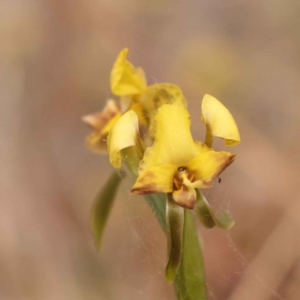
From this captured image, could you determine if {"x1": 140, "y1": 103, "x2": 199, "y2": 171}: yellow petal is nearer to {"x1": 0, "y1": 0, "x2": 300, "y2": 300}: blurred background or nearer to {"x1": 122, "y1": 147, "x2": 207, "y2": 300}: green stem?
{"x1": 122, "y1": 147, "x2": 207, "y2": 300}: green stem

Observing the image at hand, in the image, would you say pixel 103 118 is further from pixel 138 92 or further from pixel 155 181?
pixel 155 181

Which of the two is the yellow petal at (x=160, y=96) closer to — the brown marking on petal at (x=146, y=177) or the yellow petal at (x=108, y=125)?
the yellow petal at (x=108, y=125)

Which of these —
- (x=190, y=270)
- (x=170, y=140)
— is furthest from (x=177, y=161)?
(x=190, y=270)

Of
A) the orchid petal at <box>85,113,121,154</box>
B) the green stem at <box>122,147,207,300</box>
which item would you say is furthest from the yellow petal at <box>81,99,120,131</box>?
the green stem at <box>122,147,207,300</box>

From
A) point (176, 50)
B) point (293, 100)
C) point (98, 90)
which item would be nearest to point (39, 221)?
point (98, 90)

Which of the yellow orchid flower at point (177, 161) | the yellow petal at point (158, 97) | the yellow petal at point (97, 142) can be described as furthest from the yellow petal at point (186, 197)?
the yellow petal at point (97, 142)

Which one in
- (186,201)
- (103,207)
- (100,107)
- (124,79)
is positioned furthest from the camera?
(100,107)

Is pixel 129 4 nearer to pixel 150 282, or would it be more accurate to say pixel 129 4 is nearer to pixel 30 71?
pixel 30 71
